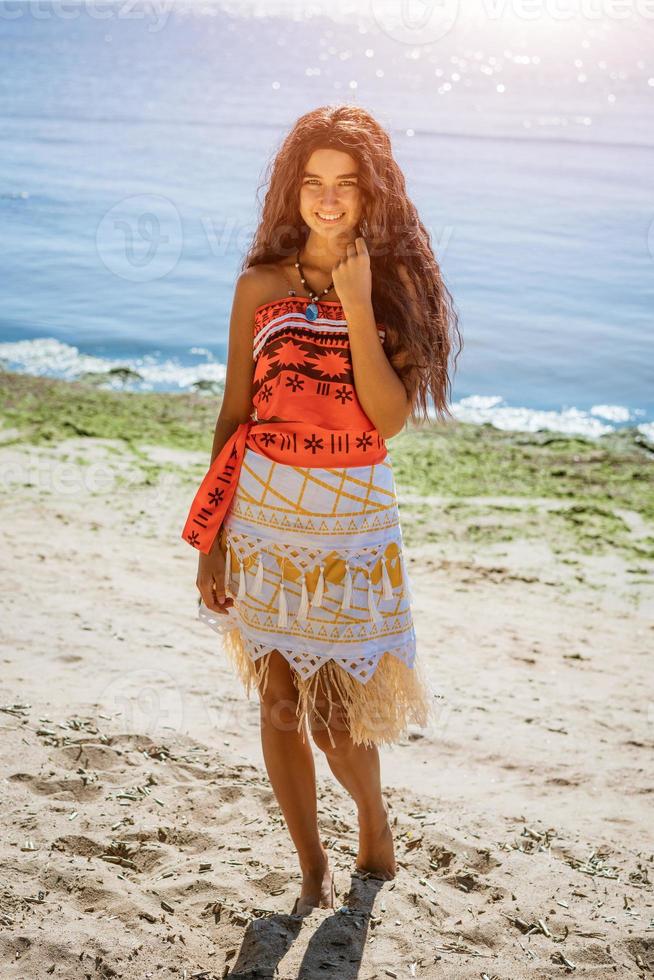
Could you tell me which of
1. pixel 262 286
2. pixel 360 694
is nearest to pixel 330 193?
pixel 262 286

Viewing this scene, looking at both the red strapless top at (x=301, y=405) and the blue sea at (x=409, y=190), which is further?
the blue sea at (x=409, y=190)

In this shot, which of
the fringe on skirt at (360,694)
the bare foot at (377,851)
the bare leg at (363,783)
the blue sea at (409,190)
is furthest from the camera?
the blue sea at (409,190)

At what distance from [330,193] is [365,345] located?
426 millimetres

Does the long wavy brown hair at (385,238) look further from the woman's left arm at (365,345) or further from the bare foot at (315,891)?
the bare foot at (315,891)

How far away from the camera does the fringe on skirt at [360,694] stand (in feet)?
9.24

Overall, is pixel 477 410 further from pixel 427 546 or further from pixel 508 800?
pixel 508 800

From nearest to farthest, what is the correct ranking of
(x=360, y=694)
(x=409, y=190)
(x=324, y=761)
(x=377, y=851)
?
1. (x=360, y=694)
2. (x=377, y=851)
3. (x=324, y=761)
4. (x=409, y=190)

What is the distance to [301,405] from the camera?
2.77 meters

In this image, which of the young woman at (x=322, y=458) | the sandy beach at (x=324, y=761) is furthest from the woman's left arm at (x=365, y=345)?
the sandy beach at (x=324, y=761)

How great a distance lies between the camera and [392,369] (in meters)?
2.83

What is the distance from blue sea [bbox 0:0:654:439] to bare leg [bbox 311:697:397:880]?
151cm

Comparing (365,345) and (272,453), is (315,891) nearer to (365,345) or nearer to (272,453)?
(272,453)

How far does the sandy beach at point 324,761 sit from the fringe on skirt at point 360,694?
0.51 metres

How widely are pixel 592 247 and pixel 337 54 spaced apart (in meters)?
33.0
